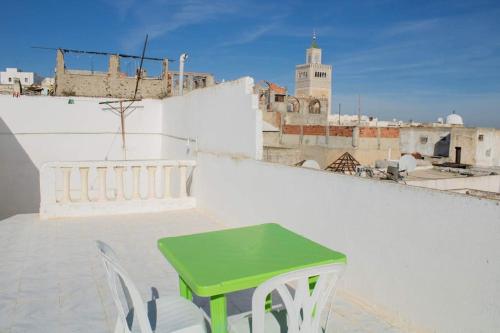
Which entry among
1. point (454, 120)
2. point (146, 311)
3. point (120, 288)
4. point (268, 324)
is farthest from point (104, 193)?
point (454, 120)

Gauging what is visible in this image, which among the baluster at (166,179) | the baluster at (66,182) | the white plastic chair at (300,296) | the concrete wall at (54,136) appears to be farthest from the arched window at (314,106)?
the white plastic chair at (300,296)

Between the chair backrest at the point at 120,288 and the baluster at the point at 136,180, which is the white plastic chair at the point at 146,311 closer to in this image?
the chair backrest at the point at 120,288

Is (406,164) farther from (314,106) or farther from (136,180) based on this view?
(314,106)

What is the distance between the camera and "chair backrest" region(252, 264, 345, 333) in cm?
179

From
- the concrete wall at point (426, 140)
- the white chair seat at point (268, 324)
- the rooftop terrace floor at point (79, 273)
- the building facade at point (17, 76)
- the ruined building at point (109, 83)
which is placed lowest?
the rooftop terrace floor at point (79, 273)

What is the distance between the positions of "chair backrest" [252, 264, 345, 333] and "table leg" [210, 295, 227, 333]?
0.33 m

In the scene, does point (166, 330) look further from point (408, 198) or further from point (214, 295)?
point (408, 198)

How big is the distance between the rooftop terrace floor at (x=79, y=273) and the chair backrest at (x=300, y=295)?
1.35 metres

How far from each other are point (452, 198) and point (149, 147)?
11459 millimetres

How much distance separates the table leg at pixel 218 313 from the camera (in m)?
2.15

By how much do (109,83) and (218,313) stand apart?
17297mm

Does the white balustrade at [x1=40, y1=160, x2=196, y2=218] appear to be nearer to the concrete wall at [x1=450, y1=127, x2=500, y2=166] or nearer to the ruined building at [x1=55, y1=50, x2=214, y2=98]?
the ruined building at [x1=55, y1=50, x2=214, y2=98]

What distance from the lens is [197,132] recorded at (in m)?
8.32

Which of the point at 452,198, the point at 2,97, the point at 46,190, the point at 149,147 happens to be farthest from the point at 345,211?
the point at 2,97
